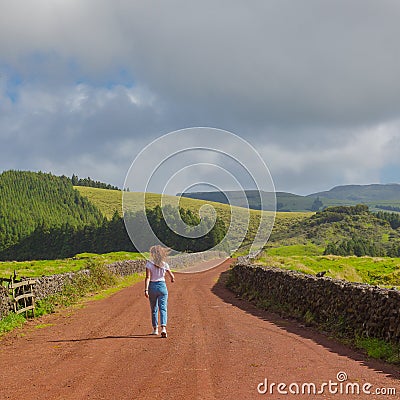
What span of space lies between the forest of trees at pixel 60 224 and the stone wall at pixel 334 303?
29.2m

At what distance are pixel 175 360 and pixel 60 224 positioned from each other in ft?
422

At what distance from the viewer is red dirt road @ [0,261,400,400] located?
24.2 feet

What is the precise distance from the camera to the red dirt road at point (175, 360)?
7.38 m

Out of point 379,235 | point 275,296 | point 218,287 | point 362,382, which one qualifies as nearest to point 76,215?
point 379,235

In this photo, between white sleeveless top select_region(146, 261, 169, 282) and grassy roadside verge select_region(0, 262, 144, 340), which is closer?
white sleeveless top select_region(146, 261, 169, 282)

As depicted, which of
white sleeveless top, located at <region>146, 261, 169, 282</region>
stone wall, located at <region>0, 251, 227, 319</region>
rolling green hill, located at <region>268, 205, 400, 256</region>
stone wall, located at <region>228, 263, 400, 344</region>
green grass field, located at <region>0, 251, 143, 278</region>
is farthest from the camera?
rolling green hill, located at <region>268, 205, 400, 256</region>

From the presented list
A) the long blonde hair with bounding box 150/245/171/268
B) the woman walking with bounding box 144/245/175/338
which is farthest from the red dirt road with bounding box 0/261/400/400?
the long blonde hair with bounding box 150/245/171/268

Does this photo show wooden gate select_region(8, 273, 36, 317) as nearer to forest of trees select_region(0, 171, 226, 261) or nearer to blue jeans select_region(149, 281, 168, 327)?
blue jeans select_region(149, 281, 168, 327)

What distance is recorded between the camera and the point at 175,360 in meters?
9.23

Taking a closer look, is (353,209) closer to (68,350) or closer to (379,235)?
(379,235)

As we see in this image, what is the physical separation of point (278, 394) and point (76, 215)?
162 meters

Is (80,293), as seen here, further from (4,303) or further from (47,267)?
(47,267)

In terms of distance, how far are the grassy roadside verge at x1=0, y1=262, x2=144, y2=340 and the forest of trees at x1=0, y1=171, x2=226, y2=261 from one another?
17.7 meters

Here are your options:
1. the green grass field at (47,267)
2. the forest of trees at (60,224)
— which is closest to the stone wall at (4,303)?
the green grass field at (47,267)
